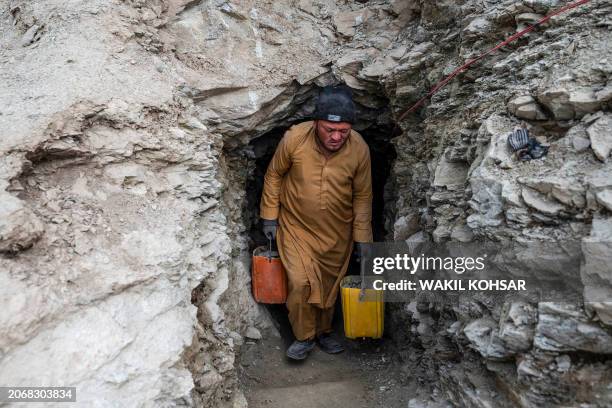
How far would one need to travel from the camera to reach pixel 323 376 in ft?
13.2

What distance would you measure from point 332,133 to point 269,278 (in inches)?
55.1

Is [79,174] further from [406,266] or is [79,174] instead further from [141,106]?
[406,266]

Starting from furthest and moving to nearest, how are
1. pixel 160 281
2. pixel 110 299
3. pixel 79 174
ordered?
pixel 79 174
pixel 160 281
pixel 110 299

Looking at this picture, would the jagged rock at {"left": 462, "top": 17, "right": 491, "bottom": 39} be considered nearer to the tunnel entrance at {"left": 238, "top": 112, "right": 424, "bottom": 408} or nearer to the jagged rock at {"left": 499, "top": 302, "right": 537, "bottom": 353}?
the tunnel entrance at {"left": 238, "top": 112, "right": 424, "bottom": 408}

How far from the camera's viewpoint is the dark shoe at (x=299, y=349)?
4.10m

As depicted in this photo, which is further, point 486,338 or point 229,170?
point 229,170

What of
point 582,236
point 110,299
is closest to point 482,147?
point 582,236

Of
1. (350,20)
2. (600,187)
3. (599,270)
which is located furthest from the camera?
(350,20)

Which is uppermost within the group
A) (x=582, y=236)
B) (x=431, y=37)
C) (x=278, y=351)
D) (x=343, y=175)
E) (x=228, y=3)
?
(x=228, y=3)

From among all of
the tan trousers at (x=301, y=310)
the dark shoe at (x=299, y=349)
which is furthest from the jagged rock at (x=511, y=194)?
the dark shoe at (x=299, y=349)

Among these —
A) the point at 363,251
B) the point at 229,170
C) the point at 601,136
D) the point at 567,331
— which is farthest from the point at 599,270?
the point at 229,170

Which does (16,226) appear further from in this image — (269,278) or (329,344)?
(329,344)

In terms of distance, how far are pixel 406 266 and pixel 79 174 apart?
2.39m

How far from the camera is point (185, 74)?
3.96 m
